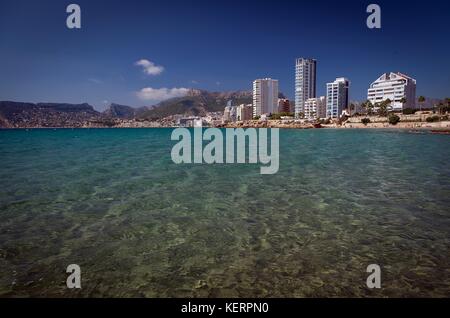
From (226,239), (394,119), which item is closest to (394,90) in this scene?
(394,119)

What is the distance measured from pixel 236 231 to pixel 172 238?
2072 millimetres

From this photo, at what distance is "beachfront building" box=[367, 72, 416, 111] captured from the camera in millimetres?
173625

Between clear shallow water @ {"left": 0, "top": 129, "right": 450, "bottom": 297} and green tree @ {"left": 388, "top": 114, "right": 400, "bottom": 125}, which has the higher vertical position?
green tree @ {"left": 388, "top": 114, "right": 400, "bottom": 125}

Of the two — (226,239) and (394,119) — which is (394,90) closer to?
(394,119)

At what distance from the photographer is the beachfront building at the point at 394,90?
173625mm

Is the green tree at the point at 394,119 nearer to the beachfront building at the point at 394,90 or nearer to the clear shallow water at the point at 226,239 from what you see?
the beachfront building at the point at 394,90

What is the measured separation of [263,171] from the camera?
69.3 ft

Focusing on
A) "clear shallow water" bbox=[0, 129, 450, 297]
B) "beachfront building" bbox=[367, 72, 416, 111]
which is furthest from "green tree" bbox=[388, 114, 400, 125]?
"clear shallow water" bbox=[0, 129, 450, 297]

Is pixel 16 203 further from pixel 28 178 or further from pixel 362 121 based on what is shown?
pixel 362 121

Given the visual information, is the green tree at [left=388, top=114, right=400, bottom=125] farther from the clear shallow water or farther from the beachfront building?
the clear shallow water

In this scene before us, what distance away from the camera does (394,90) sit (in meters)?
178

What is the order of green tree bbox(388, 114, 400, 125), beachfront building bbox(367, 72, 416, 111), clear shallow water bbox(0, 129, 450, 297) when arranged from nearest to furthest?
1. clear shallow water bbox(0, 129, 450, 297)
2. green tree bbox(388, 114, 400, 125)
3. beachfront building bbox(367, 72, 416, 111)

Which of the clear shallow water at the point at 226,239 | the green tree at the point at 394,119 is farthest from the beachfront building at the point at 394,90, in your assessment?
the clear shallow water at the point at 226,239
